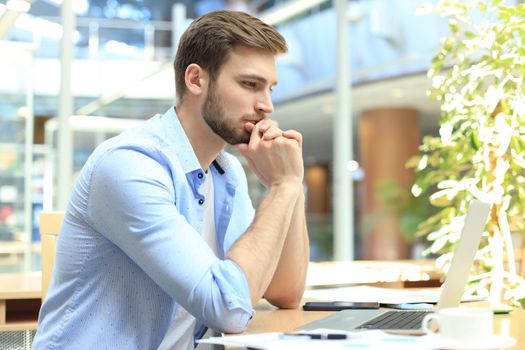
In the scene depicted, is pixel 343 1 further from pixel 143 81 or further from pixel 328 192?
pixel 328 192

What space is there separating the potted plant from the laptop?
50.6 inches

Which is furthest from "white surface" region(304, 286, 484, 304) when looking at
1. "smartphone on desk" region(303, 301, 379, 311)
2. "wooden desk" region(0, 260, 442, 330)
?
"wooden desk" region(0, 260, 442, 330)

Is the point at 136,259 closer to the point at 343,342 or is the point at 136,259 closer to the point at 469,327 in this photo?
the point at 343,342

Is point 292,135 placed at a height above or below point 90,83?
below

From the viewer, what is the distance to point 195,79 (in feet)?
6.34

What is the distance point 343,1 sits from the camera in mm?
5691

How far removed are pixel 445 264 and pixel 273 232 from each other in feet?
5.15

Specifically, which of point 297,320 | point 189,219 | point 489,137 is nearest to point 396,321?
point 297,320

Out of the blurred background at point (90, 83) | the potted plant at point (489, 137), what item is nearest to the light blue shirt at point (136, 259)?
the potted plant at point (489, 137)

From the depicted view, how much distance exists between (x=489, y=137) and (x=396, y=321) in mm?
1570

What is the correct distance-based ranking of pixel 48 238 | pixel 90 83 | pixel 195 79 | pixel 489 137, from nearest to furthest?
pixel 195 79
pixel 48 238
pixel 489 137
pixel 90 83

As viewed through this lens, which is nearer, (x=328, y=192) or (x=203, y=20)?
(x=203, y=20)

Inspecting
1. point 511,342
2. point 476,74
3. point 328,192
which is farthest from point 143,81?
point 328,192

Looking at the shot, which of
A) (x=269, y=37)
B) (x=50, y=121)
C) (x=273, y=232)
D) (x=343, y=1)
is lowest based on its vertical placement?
(x=273, y=232)
